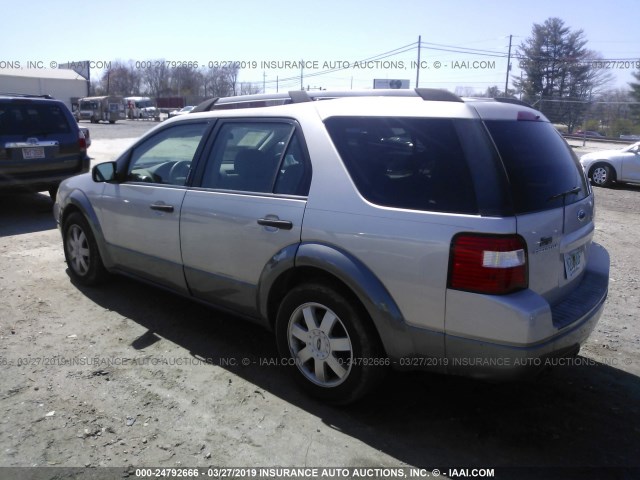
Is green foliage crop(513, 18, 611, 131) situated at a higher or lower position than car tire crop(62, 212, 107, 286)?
higher

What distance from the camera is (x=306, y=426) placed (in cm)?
315

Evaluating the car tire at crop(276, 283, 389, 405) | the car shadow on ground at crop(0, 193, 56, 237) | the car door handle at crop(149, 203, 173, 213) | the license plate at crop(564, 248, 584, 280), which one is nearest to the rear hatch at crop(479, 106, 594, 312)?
the license plate at crop(564, 248, 584, 280)

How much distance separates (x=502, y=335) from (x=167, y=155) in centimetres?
306

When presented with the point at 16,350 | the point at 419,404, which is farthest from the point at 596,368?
the point at 16,350

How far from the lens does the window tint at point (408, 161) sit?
9.08ft

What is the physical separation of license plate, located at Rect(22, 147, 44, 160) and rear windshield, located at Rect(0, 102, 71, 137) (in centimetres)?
24

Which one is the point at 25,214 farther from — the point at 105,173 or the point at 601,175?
the point at 601,175

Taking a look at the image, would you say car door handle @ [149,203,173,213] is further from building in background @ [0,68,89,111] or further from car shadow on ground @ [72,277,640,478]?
building in background @ [0,68,89,111]

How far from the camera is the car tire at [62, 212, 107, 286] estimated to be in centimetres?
515

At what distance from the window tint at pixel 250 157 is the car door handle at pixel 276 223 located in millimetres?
219

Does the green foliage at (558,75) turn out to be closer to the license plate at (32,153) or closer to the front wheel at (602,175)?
the front wheel at (602,175)

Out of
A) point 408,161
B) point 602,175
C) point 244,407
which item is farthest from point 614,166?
point 244,407

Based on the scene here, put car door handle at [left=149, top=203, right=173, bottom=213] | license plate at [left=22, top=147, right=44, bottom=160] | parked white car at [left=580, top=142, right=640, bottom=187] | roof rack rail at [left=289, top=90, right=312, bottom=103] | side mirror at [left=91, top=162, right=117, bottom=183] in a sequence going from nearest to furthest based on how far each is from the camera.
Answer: roof rack rail at [left=289, top=90, right=312, bottom=103] < car door handle at [left=149, top=203, right=173, bottom=213] < side mirror at [left=91, top=162, right=117, bottom=183] < license plate at [left=22, top=147, right=44, bottom=160] < parked white car at [left=580, top=142, right=640, bottom=187]

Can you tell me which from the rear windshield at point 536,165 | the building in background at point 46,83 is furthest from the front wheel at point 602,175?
the building in background at point 46,83
